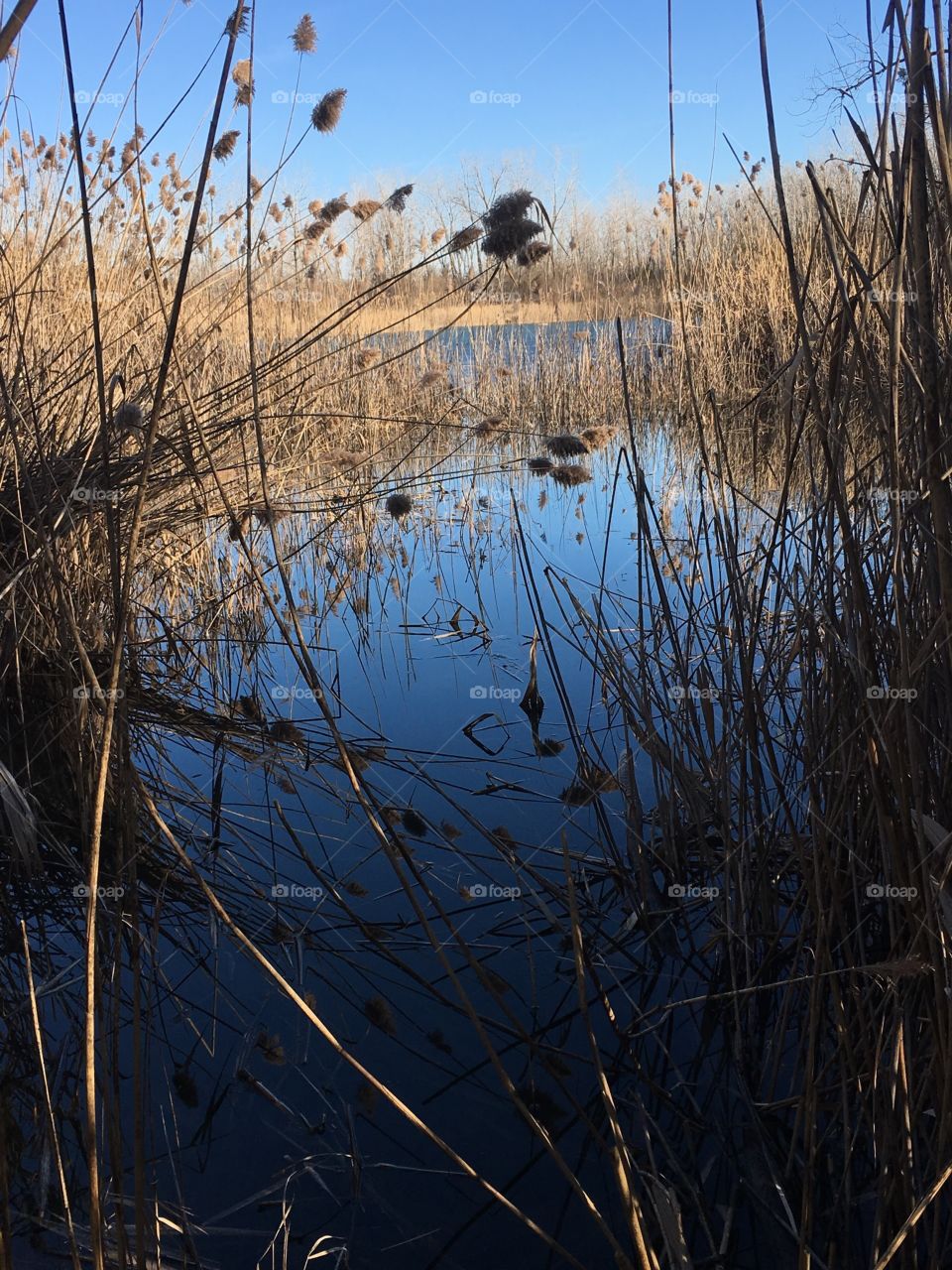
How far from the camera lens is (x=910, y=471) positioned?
0.88 meters

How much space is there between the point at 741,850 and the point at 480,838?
52cm

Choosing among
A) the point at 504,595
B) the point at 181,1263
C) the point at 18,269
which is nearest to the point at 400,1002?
the point at 181,1263
